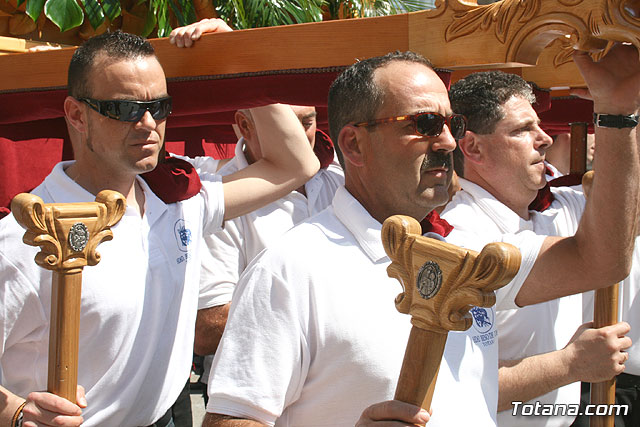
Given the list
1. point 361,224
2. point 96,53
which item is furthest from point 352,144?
point 96,53

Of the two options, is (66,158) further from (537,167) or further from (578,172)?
(578,172)

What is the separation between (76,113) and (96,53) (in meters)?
0.21

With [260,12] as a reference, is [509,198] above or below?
below

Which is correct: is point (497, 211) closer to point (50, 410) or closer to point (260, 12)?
point (50, 410)

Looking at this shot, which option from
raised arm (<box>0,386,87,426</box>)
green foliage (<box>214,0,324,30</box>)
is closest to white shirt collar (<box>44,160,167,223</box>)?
raised arm (<box>0,386,87,426</box>)

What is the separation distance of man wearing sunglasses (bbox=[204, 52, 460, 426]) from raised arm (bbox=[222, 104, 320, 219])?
0.84 m

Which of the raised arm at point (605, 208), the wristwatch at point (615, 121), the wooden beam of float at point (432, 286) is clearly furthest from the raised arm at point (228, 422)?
the wristwatch at point (615, 121)

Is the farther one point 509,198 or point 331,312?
point 509,198

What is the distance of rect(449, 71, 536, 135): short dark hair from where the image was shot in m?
2.89

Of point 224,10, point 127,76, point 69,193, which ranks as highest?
point 224,10

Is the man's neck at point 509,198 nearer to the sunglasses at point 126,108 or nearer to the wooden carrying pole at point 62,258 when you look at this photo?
the sunglasses at point 126,108

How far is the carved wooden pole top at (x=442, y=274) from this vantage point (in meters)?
1.27

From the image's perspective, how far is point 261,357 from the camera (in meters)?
1.61

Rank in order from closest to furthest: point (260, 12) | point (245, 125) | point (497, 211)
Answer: point (497, 211) → point (245, 125) → point (260, 12)
